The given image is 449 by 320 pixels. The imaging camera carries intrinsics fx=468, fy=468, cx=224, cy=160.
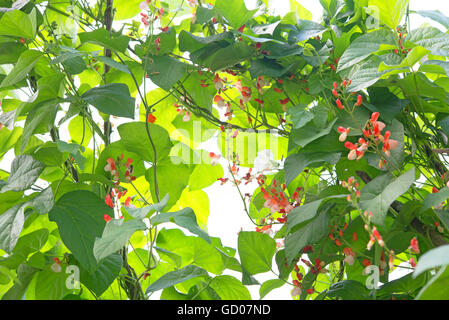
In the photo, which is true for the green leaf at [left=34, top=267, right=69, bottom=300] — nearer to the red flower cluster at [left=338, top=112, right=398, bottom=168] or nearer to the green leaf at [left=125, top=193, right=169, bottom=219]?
the green leaf at [left=125, top=193, right=169, bottom=219]

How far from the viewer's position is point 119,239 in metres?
0.43

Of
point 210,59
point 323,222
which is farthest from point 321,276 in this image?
point 210,59

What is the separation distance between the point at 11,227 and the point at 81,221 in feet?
0.26

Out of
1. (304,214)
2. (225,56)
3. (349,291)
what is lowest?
(349,291)

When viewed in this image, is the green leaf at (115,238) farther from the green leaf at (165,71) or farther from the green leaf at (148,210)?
the green leaf at (165,71)

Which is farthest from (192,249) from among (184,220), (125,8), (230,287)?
(125,8)

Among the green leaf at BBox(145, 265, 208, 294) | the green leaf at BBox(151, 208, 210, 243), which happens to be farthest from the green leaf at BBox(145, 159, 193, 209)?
the green leaf at BBox(151, 208, 210, 243)

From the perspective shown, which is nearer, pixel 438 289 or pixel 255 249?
pixel 438 289

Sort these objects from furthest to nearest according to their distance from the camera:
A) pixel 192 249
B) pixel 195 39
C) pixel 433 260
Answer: pixel 192 249 < pixel 195 39 < pixel 433 260

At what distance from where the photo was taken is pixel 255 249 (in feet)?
2.08

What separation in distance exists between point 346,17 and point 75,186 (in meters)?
0.47

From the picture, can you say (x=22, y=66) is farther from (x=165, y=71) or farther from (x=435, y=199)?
(x=435, y=199)

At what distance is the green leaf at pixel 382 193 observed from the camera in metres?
0.45
